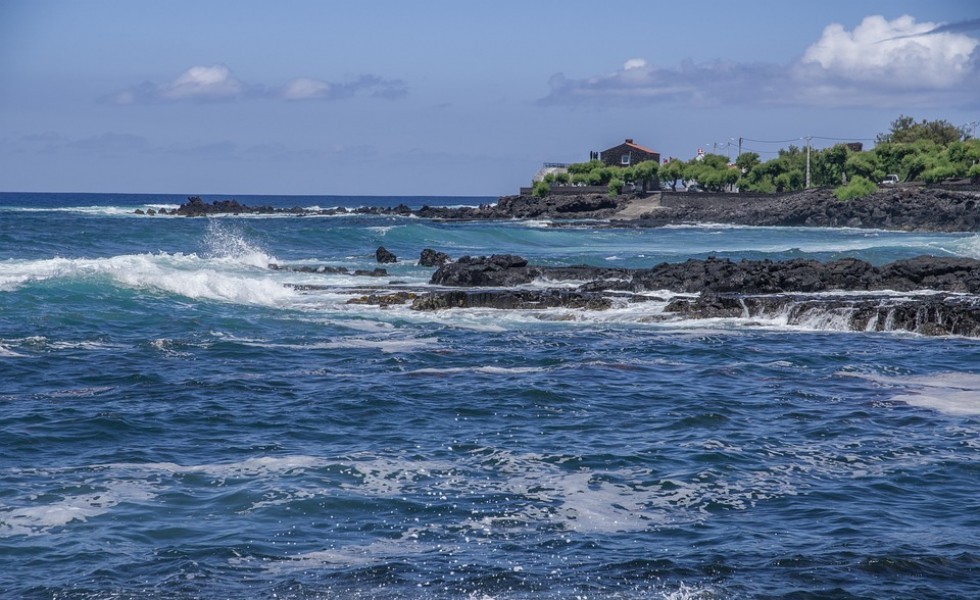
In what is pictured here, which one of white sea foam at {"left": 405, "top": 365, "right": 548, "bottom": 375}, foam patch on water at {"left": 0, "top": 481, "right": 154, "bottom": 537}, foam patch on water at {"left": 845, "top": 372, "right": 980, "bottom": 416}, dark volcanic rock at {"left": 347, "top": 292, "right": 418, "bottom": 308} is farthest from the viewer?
dark volcanic rock at {"left": 347, "top": 292, "right": 418, "bottom": 308}

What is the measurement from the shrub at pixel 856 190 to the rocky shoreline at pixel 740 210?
84 centimetres

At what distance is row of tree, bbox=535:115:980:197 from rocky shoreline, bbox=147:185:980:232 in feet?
11.8

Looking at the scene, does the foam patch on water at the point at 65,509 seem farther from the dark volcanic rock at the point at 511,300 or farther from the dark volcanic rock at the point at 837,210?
the dark volcanic rock at the point at 837,210

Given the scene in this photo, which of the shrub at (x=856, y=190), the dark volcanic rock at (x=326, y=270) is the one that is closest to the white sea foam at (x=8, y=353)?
the dark volcanic rock at (x=326, y=270)

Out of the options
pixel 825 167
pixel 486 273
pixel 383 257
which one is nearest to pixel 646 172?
pixel 825 167

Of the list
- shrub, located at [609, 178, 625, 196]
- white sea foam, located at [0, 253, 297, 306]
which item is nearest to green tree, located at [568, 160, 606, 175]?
shrub, located at [609, 178, 625, 196]

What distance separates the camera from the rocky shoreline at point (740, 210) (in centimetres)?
7531

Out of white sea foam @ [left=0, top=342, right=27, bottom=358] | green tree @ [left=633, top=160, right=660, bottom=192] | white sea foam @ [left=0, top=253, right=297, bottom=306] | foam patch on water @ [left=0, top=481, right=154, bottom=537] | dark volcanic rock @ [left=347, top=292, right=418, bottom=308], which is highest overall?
green tree @ [left=633, top=160, right=660, bottom=192]

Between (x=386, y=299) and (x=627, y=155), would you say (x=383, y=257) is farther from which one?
(x=627, y=155)

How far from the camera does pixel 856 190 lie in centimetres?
8819

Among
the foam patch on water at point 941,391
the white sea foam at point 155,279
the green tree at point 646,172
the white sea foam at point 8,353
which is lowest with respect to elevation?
the foam patch on water at point 941,391

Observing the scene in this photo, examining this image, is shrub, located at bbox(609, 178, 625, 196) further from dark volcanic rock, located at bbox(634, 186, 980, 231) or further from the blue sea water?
the blue sea water

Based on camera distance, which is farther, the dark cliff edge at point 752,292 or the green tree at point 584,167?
the green tree at point 584,167

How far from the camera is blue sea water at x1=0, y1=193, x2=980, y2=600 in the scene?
357 inches
